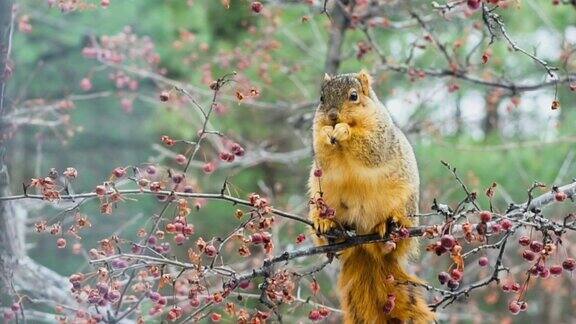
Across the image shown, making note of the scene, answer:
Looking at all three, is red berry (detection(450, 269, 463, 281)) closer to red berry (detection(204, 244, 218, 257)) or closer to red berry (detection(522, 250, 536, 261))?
red berry (detection(522, 250, 536, 261))

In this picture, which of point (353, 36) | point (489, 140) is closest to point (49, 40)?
point (353, 36)

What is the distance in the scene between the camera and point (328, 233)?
2.46 m

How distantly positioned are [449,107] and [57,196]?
14.4 ft

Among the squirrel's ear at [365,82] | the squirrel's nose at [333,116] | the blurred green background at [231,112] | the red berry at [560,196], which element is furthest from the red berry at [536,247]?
the blurred green background at [231,112]

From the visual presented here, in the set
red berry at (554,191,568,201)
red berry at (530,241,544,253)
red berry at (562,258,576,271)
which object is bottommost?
red berry at (562,258,576,271)

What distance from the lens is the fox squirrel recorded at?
2521 mm

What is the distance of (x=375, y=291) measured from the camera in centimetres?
262

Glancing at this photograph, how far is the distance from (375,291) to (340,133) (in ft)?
1.72

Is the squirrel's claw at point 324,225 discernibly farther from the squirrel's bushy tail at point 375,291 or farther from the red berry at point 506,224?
the red berry at point 506,224

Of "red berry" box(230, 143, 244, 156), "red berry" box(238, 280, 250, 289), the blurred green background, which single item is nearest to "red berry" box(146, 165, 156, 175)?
"red berry" box(230, 143, 244, 156)

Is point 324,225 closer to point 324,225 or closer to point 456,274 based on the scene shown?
point 324,225

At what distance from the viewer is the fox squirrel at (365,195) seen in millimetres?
2521

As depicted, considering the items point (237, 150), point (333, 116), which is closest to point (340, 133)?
point (333, 116)

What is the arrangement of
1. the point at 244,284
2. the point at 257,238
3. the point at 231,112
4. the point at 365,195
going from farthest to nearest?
1. the point at 231,112
2. the point at 365,195
3. the point at 244,284
4. the point at 257,238
